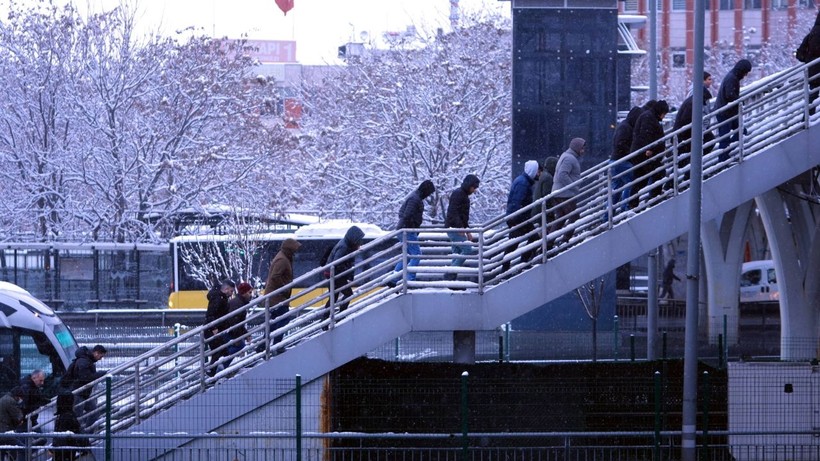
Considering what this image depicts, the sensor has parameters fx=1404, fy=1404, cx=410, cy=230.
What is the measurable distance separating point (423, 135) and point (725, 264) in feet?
57.4

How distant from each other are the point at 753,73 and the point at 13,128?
4145 centimetres

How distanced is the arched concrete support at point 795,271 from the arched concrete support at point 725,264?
599cm

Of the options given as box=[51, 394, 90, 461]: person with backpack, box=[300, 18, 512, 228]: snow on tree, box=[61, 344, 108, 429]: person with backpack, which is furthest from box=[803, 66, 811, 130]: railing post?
box=[300, 18, 512, 228]: snow on tree

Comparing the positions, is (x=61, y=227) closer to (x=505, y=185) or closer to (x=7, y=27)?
(x=7, y=27)

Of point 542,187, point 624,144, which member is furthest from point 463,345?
point 624,144

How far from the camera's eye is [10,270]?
40906 millimetres

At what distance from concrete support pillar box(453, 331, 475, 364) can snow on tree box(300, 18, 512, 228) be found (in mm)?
25832

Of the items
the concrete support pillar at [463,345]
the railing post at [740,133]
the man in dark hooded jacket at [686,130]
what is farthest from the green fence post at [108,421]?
the railing post at [740,133]

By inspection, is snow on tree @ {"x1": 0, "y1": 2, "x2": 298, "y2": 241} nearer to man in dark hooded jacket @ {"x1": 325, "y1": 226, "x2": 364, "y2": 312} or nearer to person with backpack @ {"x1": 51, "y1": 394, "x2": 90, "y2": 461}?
man in dark hooded jacket @ {"x1": 325, "y1": 226, "x2": 364, "y2": 312}

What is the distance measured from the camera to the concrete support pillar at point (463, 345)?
1855 centimetres

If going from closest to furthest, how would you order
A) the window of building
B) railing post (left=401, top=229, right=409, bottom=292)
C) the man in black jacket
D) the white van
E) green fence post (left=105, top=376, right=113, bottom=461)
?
green fence post (left=105, top=376, right=113, bottom=461)
railing post (left=401, top=229, right=409, bottom=292)
the man in black jacket
the white van
the window of building

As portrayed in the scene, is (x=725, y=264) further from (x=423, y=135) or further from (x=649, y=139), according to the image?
(x=423, y=135)

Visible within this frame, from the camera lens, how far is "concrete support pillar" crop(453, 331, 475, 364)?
1855cm

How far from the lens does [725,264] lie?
31188 millimetres
